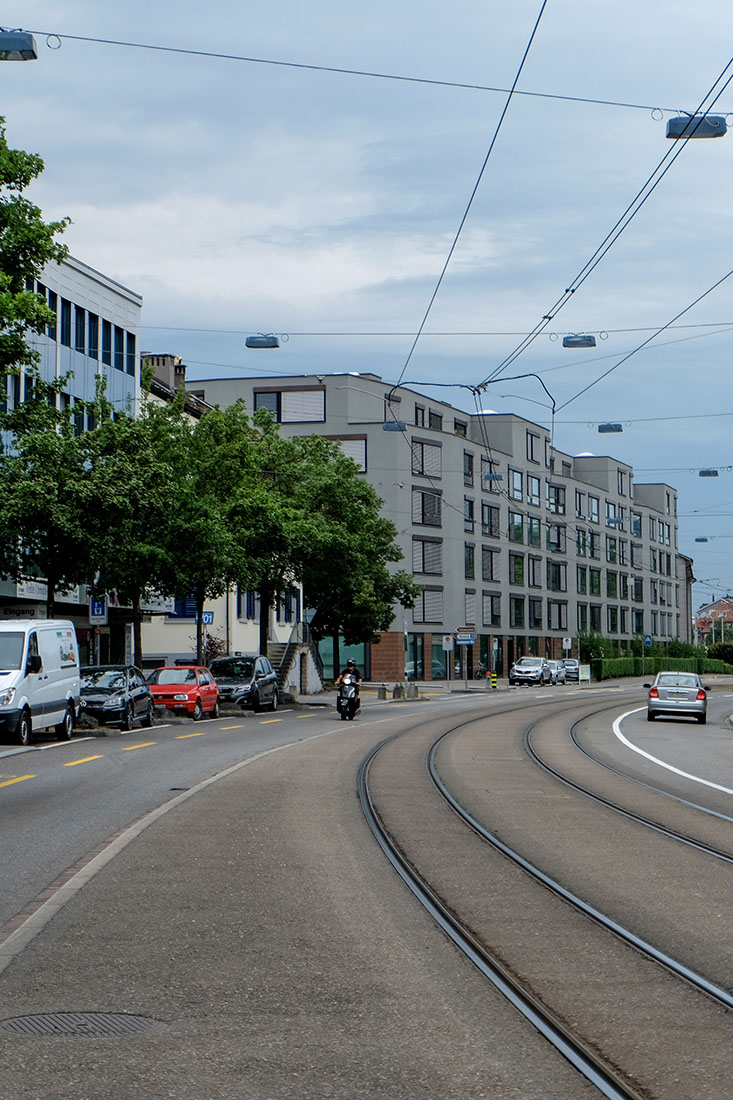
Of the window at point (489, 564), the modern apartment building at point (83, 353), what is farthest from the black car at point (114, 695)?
the window at point (489, 564)

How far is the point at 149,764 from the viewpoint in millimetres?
22125

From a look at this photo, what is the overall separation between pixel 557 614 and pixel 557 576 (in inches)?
116

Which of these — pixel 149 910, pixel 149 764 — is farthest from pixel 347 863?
pixel 149 764

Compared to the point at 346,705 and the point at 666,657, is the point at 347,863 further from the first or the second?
the point at 666,657

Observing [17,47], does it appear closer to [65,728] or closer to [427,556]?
[65,728]

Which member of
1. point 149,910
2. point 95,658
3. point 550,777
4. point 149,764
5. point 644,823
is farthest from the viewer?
point 95,658

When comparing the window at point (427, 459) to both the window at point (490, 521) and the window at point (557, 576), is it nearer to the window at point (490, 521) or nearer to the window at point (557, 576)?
the window at point (490, 521)

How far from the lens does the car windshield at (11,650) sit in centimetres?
2536

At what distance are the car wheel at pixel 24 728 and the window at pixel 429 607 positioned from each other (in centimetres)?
6482

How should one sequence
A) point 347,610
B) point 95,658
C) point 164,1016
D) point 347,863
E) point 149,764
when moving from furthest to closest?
point 347,610, point 95,658, point 149,764, point 347,863, point 164,1016

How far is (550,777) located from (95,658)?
25487mm

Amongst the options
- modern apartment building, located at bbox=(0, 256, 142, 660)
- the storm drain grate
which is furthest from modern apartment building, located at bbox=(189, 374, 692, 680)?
the storm drain grate

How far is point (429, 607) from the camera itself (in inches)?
3622

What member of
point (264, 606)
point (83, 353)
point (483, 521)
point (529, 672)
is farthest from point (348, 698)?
point (483, 521)
